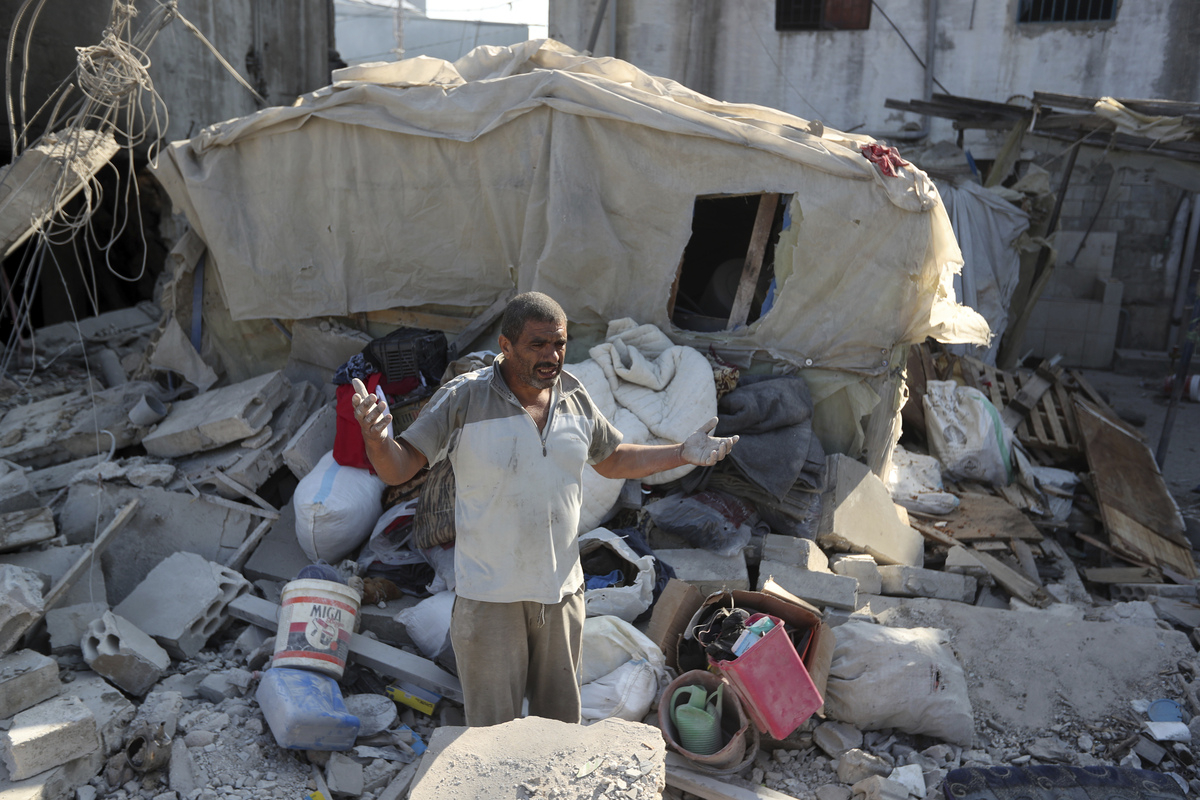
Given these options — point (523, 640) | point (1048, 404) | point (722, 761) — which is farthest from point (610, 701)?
point (1048, 404)

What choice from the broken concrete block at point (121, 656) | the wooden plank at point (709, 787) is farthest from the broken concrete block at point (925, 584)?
the broken concrete block at point (121, 656)

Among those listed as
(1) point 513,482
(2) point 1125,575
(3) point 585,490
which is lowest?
(2) point 1125,575

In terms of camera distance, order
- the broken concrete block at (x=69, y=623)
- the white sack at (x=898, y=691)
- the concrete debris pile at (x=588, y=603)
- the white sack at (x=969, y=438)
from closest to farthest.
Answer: the concrete debris pile at (x=588, y=603)
the white sack at (x=898, y=691)
the broken concrete block at (x=69, y=623)
the white sack at (x=969, y=438)

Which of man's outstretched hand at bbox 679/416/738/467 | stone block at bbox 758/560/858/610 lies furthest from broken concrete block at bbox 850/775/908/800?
man's outstretched hand at bbox 679/416/738/467

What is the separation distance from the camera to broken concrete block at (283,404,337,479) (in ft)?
16.7

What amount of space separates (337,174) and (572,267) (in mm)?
1831

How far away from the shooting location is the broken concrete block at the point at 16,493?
4.52 meters

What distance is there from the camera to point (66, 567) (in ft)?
14.0

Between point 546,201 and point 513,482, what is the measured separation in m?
3.36

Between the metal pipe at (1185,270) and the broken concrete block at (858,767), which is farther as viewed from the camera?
the metal pipe at (1185,270)

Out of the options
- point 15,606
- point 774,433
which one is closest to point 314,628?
point 15,606

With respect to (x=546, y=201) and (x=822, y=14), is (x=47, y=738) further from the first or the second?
(x=822, y=14)

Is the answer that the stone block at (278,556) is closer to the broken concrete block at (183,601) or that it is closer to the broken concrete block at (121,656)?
the broken concrete block at (183,601)

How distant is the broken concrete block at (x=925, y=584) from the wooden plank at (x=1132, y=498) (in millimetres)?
1592
